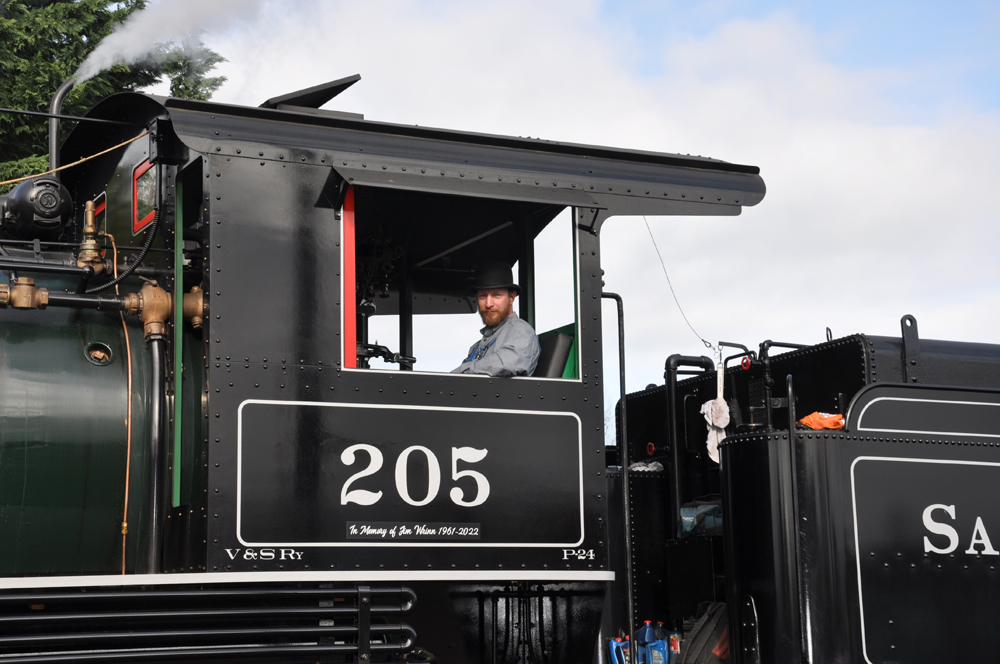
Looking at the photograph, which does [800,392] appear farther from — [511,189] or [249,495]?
[249,495]

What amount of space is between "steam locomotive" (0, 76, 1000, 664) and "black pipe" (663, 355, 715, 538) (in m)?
0.37

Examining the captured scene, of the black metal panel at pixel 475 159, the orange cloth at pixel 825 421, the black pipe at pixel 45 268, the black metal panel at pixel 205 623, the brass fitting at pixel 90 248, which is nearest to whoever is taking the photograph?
the black metal panel at pixel 205 623

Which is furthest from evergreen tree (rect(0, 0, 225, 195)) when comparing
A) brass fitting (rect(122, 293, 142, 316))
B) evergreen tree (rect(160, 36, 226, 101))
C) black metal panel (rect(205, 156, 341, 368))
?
black metal panel (rect(205, 156, 341, 368))

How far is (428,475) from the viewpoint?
403 cm

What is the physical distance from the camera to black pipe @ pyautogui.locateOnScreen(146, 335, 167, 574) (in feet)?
13.5

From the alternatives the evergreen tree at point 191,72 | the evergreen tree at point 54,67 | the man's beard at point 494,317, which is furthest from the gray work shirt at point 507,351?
the evergreen tree at point 191,72

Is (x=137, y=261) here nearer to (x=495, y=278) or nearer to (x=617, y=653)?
(x=495, y=278)

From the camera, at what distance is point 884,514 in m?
4.53

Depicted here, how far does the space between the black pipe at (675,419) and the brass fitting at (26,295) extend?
3.13 metres

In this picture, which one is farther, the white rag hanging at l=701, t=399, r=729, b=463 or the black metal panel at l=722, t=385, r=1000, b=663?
the white rag hanging at l=701, t=399, r=729, b=463

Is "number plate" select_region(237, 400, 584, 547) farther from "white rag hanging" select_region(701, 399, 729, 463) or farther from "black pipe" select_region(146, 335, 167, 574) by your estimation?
"white rag hanging" select_region(701, 399, 729, 463)

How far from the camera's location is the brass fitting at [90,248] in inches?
171

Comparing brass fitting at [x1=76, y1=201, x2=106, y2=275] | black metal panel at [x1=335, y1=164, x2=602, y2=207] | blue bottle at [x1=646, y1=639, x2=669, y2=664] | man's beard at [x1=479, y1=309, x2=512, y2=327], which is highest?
black metal panel at [x1=335, y1=164, x2=602, y2=207]

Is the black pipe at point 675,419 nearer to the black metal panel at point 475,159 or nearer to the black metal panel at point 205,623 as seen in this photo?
the black metal panel at point 475,159
